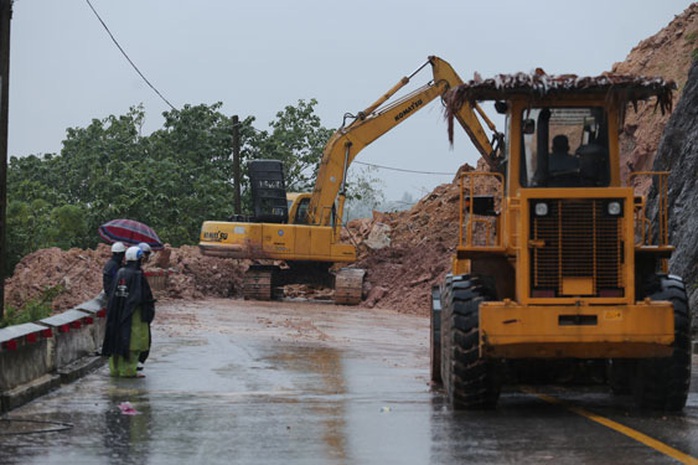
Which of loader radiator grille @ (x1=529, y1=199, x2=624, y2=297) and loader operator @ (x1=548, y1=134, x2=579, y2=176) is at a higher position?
loader operator @ (x1=548, y1=134, x2=579, y2=176)

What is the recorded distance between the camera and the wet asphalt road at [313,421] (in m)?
9.95

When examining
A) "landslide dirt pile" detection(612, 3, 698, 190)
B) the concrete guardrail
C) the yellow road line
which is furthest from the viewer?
"landslide dirt pile" detection(612, 3, 698, 190)

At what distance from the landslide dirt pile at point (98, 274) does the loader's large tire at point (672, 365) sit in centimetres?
2401

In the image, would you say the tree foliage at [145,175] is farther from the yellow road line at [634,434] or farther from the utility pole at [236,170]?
the yellow road line at [634,434]

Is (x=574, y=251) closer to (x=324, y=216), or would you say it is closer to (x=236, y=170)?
(x=324, y=216)

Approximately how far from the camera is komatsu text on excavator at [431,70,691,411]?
12078mm

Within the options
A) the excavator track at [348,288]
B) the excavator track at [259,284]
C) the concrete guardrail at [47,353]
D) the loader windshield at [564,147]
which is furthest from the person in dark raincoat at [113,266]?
the excavator track at [259,284]

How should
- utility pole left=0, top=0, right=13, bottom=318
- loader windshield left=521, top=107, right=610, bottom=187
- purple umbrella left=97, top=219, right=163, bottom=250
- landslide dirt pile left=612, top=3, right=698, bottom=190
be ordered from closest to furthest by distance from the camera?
loader windshield left=521, top=107, right=610, bottom=187, utility pole left=0, top=0, right=13, bottom=318, purple umbrella left=97, top=219, right=163, bottom=250, landslide dirt pile left=612, top=3, right=698, bottom=190

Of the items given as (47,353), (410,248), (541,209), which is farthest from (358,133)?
(541,209)

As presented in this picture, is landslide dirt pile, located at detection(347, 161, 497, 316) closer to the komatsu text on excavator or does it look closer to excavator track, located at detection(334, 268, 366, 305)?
excavator track, located at detection(334, 268, 366, 305)

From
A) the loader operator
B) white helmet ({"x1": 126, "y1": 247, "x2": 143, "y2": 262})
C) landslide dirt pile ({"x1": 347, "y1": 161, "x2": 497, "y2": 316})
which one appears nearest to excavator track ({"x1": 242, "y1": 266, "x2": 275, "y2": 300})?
landslide dirt pile ({"x1": 347, "y1": 161, "x2": 497, "y2": 316})

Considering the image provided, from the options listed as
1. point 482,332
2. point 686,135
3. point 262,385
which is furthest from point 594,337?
point 686,135

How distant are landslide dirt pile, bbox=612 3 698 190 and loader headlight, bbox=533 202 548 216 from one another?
28.5 metres

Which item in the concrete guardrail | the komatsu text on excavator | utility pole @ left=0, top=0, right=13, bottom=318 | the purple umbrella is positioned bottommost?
the concrete guardrail
